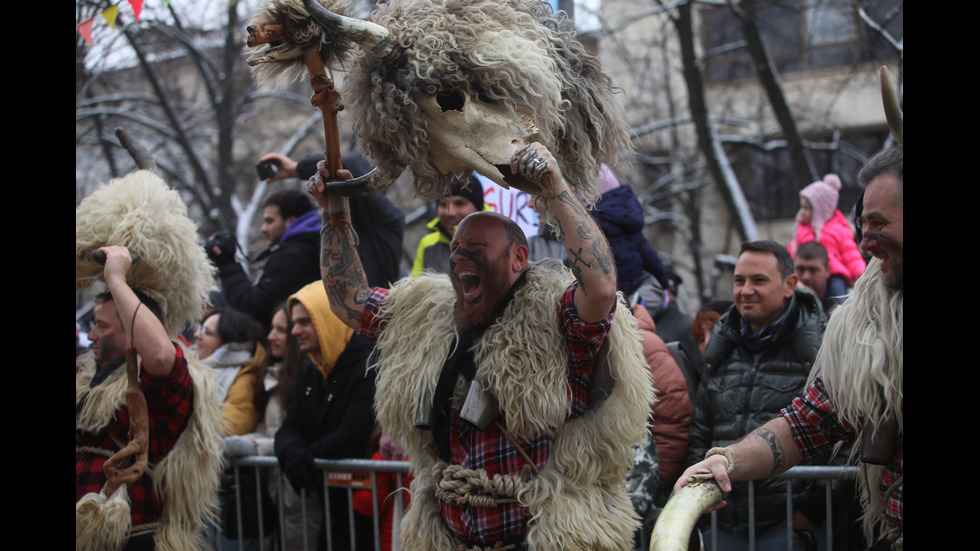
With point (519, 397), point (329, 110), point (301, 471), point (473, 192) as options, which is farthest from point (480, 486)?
point (473, 192)

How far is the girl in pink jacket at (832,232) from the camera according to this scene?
16.7ft

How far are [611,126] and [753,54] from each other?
6931mm

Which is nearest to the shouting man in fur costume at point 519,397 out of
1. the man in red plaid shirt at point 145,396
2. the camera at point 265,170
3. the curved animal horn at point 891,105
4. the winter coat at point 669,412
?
the curved animal horn at point 891,105

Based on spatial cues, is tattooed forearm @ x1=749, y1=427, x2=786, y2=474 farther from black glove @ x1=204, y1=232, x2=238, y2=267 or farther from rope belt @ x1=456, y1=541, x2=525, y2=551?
black glove @ x1=204, y1=232, x2=238, y2=267

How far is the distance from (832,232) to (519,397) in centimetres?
348

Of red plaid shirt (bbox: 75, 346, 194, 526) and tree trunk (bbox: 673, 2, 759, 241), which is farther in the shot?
tree trunk (bbox: 673, 2, 759, 241)

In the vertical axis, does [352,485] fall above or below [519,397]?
below

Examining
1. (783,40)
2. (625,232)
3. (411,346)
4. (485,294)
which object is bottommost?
(411,346)

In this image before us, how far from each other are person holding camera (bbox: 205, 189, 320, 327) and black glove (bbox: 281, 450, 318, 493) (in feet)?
4.05

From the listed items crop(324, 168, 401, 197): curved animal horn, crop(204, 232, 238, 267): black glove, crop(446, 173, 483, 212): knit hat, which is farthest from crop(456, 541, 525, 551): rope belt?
crop(204, 232, 238, 267): black glove

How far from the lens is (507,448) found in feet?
8.87

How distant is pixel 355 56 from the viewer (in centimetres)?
271

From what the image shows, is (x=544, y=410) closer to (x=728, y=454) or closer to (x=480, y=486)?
(x=480, y=486)

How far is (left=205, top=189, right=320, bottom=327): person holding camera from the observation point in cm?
A: 493
